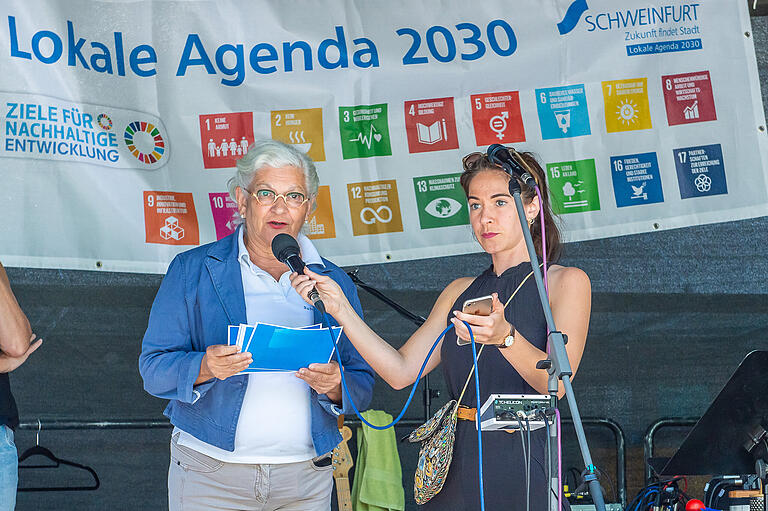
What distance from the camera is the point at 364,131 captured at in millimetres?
3986

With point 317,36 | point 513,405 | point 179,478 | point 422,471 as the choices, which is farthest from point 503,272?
point 317,36

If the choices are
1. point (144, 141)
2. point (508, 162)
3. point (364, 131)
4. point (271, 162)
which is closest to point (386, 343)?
point (271, 162)

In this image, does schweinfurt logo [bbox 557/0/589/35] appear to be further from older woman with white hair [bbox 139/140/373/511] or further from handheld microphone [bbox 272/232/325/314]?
handheld microphone [bbox 272/232/325/314]

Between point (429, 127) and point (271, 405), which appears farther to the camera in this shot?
point (429, 127)

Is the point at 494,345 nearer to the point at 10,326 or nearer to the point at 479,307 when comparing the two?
the point at 479,307

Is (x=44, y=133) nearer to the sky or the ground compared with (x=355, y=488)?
nearer to the sky

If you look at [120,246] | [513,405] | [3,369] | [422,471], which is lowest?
[422,471]

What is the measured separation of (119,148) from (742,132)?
2.63 meters

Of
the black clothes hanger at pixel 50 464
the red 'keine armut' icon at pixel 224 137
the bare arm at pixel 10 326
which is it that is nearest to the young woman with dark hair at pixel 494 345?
the bare arm at pixel 10 326

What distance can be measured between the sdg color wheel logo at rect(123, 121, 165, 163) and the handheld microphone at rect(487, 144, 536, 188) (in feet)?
6.68

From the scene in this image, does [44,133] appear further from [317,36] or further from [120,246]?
[317,36]

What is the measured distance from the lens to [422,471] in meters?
2.50

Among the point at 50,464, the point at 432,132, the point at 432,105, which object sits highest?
the point at 432,105

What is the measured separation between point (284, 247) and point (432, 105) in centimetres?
175
